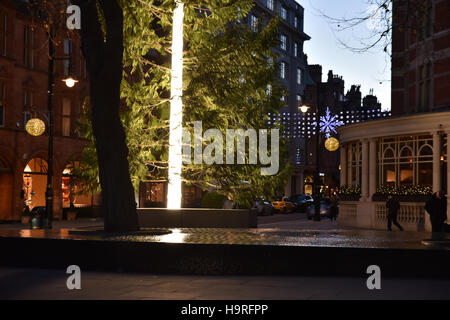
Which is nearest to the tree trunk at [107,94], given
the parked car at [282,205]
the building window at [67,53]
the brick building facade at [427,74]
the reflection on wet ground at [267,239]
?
the reflection on wet ground at [267,239]

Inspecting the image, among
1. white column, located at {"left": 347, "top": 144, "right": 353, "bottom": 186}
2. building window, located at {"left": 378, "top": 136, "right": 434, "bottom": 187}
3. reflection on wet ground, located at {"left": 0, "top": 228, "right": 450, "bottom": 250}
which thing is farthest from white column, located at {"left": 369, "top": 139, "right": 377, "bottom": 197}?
reflection on wet ground, located at {"left": 0, "top": 228, "right": 450, "bottom": 250}

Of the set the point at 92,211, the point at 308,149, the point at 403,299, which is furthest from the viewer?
the point at 308,149

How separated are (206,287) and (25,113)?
102 feet

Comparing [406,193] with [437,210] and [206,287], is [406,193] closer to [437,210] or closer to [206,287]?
[437,210]

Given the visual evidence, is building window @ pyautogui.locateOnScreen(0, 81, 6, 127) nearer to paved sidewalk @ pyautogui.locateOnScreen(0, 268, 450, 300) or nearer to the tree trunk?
the tree trunk

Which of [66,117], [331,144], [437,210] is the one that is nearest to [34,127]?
[66,117]

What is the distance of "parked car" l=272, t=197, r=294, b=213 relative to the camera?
59.5 meters

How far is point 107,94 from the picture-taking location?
15.5 m

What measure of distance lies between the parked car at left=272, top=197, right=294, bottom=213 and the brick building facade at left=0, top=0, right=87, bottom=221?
20.3m

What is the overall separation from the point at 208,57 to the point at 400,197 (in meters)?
13.2

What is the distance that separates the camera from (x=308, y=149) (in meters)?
96.4

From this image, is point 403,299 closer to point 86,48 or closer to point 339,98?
point 86,48

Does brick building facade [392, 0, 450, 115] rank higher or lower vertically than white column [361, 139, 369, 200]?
higher
